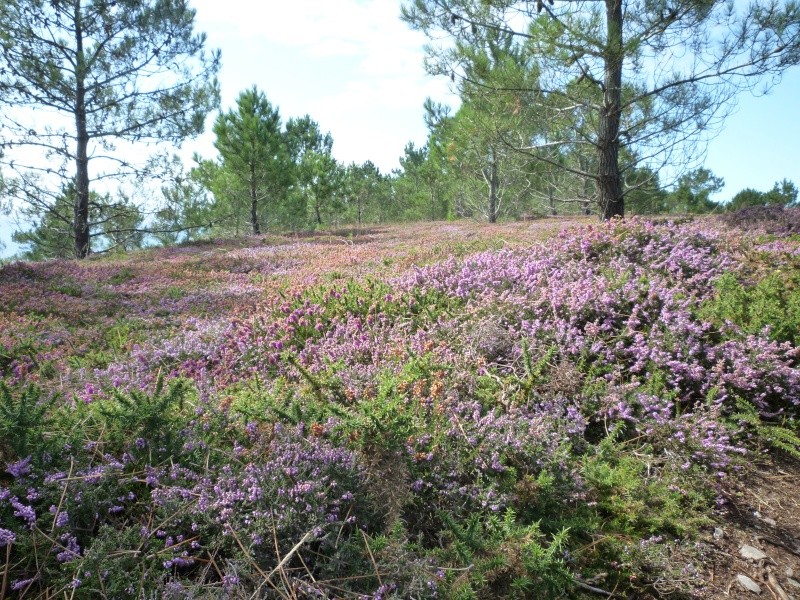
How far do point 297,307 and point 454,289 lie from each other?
67.9 inches

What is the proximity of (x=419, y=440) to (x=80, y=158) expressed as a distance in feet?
53.7

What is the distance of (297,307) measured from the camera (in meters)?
5.37

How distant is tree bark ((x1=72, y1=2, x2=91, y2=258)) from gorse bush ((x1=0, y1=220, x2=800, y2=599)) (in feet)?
40.4

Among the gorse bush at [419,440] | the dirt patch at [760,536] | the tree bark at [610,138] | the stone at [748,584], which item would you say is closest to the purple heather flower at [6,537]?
the gorse bush at [419,440]

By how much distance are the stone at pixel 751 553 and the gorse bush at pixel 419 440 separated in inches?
8.2

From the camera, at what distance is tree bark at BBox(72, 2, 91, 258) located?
13823mm

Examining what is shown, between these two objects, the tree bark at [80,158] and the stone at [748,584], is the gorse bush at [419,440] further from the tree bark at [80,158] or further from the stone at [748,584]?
the tree bark at [80,158]

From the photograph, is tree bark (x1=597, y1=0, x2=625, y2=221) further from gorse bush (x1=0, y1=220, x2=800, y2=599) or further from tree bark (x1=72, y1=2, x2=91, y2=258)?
tree bark (x1=72, y1=2, x2=91, y2=258)

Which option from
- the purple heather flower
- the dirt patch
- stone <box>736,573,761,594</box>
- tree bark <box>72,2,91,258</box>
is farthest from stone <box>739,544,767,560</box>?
tree bark <box>72,2,91,258</box>

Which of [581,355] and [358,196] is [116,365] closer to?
[581,355]

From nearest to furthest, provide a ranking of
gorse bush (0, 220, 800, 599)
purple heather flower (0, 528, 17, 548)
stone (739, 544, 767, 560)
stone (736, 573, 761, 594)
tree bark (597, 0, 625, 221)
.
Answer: purple heather flower (0, 528, 17, 548) < gorse bush (0, 220, 800, 599) < stone (736, 573, 761, 594) < stone (739, 544, 767, 560) < tree bark (597, 0, 625, 221)

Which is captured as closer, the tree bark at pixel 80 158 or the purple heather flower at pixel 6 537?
the purple heather flower at pixel 6 537

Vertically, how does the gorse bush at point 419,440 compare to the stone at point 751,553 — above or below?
above

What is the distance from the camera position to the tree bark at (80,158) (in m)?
13.8
